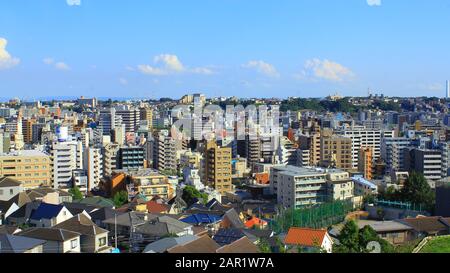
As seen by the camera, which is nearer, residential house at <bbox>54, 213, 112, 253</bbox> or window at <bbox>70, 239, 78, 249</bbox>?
window at <bbox>70, 239, 78, 249</bbox>

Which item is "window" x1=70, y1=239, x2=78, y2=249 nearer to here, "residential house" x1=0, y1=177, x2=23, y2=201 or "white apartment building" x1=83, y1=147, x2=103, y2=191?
"residential house" x1=0, y1=177, x2=23, y2=201

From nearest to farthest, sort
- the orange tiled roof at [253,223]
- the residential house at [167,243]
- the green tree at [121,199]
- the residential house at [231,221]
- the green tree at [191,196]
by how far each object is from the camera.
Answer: the residential house at [167,243], the residential house at [231,221], the orange tiled roof at [253,223], the green tree at [121,199], the green tree at [191,196]

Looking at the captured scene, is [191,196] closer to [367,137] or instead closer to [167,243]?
[167,243]

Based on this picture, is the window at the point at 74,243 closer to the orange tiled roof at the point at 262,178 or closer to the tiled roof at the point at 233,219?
the tiled roof at the point at 233,219

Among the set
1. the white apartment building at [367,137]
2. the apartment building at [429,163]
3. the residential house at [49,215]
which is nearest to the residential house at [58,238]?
the residential house at [49,215]

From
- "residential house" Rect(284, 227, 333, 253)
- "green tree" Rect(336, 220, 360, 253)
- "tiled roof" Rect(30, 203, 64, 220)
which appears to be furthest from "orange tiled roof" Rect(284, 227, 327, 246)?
"tiled roof" Rect(30, 203, 64, 220)

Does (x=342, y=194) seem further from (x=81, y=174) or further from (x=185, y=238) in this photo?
(x=185, y=238)
